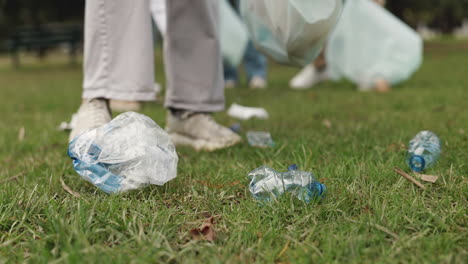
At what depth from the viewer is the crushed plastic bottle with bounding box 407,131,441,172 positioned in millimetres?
1771

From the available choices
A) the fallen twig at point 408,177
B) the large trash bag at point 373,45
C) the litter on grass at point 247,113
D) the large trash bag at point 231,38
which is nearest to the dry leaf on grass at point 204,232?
the fallen twig at point 408,177

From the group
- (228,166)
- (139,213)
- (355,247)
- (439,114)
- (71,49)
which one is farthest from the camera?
(71,49)

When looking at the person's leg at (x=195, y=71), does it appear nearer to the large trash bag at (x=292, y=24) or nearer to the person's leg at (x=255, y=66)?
the large trash bag at (x=292, y=24)

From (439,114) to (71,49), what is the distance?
44.3 feet

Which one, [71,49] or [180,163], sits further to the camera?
[71,49]

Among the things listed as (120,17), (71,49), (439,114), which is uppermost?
(120,17)

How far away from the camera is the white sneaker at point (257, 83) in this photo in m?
5.97

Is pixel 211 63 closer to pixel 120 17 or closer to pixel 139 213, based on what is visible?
pixel 120 17

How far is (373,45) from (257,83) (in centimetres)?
142

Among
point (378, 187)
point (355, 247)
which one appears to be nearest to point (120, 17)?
point (378, 187)

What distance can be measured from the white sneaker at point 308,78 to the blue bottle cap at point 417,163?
3985mm

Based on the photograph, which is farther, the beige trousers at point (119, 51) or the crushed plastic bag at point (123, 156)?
the beige trousers at point (119, 51)

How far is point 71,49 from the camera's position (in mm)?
14992

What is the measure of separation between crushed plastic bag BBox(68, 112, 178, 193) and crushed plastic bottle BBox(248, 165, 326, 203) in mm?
291
